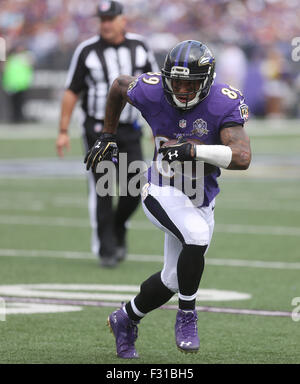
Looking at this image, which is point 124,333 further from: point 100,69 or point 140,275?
point 100,69

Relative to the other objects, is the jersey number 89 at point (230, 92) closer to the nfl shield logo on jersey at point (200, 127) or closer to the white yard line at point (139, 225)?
the nfl shield logo on jersey at point (200, 127)

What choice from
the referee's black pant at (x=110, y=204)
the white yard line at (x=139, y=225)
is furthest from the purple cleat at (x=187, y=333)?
the white yard line at (x=139, y=225)

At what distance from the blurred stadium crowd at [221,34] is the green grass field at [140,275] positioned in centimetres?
Answer: 1079

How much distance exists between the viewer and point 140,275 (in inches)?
296

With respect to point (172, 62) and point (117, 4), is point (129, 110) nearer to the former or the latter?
point (117, 4)

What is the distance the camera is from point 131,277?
7.44 m

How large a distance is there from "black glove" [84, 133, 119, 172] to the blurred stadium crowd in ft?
58.6

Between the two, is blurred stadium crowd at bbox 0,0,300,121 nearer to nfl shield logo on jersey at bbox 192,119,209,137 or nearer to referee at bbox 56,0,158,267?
referee at bbox 56,0,158,267

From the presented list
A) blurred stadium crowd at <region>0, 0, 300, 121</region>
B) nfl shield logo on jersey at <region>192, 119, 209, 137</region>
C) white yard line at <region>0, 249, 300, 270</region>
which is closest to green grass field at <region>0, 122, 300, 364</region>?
white yard line at <region>0, 249, 300, 270</region>

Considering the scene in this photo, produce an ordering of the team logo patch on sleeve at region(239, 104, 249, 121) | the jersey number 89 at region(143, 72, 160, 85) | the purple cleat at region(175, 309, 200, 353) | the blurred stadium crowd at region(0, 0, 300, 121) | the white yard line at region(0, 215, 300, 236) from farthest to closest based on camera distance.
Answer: the blurred stadium crowd at region(0, 0, 300, 121) → the white yard line at region(0, 215, 300, 236) → the jersey number 89 at region(143, 72, 160, 85) → the team logo patch on sleeve at region(239, 104, 249, 121) → the purple cleat at region(175, 309, 200, 353)

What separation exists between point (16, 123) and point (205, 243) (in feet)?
69.4

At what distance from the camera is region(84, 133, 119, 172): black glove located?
5.21 meters

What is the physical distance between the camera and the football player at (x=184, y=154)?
476 centimetres

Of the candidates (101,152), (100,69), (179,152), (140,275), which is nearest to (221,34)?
(100,69)
